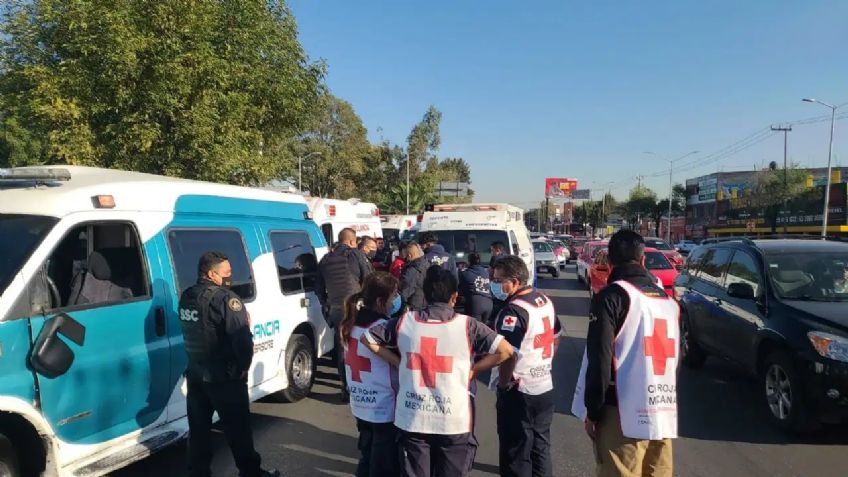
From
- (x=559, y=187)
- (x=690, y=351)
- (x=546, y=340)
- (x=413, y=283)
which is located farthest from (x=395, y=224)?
(x=559, y=187)

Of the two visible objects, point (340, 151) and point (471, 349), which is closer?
point (471, 349)

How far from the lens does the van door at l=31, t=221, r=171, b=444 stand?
3.60 meters

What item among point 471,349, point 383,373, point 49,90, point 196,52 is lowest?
point 383,373

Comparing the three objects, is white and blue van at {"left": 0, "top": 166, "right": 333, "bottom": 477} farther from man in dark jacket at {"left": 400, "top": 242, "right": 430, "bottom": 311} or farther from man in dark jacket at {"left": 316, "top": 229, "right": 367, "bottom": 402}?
man in dark jacket at {"left": 400, "top": 242, "right": 430, "bottom": 311}

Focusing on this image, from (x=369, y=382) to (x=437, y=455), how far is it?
23.8 inches

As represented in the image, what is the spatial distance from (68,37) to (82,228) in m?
6.93

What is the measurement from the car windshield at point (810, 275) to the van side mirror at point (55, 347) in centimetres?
614

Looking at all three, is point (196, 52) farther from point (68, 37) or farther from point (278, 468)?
point (278, 468)

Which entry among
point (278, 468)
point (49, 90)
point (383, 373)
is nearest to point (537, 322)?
point (383, 373)

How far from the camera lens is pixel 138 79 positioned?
30.1 feet

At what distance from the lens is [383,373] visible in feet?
11.0

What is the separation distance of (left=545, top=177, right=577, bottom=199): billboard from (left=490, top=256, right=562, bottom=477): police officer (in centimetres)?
10265

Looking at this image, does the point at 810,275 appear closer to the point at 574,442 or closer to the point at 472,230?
the point at 574,442

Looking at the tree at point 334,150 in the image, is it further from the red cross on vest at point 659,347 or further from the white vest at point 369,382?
the red cross on vest at point 659,347
